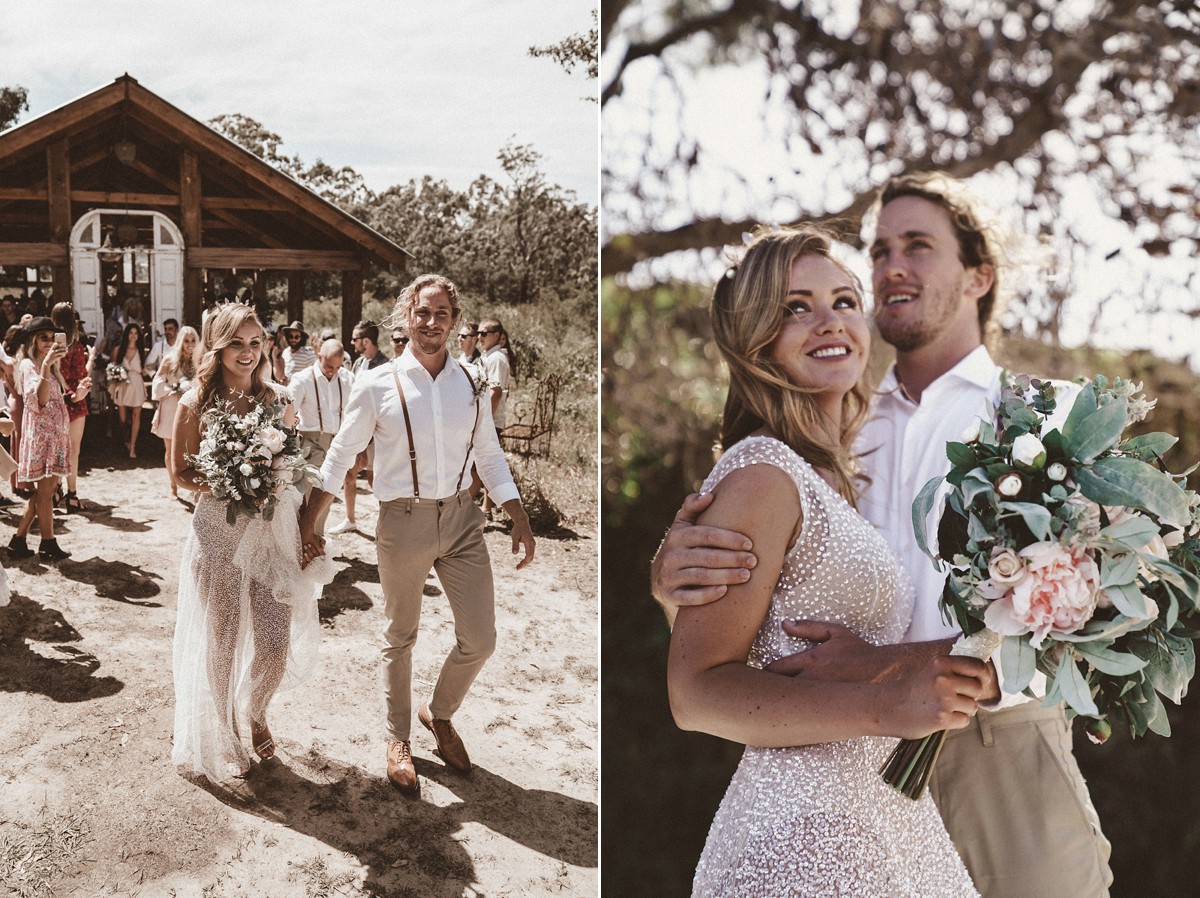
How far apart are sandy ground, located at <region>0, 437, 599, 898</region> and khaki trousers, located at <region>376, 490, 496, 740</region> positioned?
49 mm

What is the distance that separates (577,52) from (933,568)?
1.62 m

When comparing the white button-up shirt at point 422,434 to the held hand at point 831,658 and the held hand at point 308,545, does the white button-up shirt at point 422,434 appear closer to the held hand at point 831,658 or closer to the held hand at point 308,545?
the held hand at point 308,545

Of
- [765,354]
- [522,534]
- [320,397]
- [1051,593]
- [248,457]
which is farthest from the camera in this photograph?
[522,534]

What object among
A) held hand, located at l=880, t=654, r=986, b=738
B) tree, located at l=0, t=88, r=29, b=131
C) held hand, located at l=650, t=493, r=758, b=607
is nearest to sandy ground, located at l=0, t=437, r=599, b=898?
tree, located at l=0, t=88, r=29, b=131

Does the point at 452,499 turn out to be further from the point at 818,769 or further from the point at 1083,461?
the point at 1083,461

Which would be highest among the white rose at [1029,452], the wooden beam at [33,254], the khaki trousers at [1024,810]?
the wooden beam at [33,254]

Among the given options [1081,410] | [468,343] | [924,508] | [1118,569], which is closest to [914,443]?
[924,508]

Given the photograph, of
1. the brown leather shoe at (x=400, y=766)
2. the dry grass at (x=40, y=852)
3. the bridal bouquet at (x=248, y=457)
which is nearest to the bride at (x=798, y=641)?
the brown leather shoe at (x=400, y=766)

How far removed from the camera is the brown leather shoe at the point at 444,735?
7.68 feet

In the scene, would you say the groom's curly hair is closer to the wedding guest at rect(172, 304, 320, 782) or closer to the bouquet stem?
the bouquet stem

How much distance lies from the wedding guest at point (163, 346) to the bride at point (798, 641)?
4.29 feet

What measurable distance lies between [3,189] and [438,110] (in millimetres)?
1016

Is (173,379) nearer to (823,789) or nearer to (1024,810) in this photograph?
(823,789)

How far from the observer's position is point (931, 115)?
270cm
